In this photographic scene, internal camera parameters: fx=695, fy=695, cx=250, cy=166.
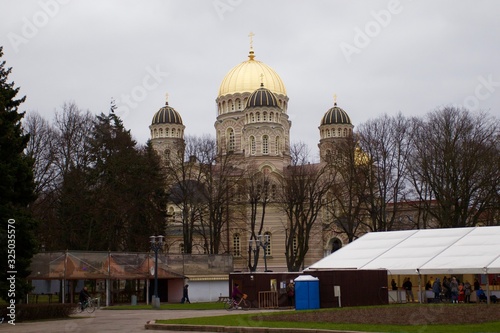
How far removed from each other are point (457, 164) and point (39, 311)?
105 feet

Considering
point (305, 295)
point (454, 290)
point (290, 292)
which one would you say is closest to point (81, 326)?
point (305, 295)

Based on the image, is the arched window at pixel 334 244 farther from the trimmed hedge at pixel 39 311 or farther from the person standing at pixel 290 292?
the trimmed hedge at pixel 39 311

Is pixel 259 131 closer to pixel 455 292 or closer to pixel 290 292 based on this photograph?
pixel 290 292

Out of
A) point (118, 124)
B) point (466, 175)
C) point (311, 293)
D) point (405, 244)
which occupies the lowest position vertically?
point (311, 293)

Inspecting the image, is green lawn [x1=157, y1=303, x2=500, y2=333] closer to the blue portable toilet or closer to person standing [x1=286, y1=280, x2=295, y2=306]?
the blue portable toilet

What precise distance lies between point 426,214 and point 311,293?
26081 mm

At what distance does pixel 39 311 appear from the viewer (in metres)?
26.4

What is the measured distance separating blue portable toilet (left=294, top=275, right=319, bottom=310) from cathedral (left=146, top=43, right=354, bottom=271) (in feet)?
130

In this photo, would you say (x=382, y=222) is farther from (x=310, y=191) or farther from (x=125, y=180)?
(x=125, y=180)

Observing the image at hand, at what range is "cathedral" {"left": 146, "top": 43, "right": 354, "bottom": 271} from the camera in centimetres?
7700

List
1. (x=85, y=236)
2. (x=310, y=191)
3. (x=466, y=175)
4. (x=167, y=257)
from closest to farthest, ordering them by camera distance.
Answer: (x=167, y=257) → (x=466, y=175) → (x=85, y=236) → (x=310, y=191)

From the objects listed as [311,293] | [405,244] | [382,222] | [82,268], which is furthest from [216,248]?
[311,293]

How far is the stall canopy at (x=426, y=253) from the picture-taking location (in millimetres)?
30266

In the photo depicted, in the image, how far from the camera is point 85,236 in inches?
2016
